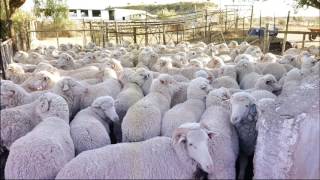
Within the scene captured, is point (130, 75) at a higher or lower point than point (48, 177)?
higher

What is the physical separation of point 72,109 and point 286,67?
494cm

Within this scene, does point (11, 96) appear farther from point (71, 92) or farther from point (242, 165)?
point (242, 165)

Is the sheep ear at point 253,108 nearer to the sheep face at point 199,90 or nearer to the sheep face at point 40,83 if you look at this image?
the sheep face at point 199,90

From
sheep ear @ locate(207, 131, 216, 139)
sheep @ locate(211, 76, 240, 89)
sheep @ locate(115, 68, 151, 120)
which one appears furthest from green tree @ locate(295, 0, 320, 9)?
sheep ear @ locate(207, 131, 216, 139)

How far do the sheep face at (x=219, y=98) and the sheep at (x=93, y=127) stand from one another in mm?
1346

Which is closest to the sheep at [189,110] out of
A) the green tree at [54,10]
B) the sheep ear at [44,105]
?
the sheep ear at [44,105]

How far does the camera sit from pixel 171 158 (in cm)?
313

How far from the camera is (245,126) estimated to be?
3.94 metres

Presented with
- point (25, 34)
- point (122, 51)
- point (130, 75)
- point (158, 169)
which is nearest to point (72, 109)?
point (130, 75)

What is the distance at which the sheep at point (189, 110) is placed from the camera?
4152 millimetres

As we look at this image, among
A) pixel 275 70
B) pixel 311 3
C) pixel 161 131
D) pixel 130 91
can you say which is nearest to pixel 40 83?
pixel 130 91

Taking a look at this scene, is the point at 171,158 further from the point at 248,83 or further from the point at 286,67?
the point at 286,67

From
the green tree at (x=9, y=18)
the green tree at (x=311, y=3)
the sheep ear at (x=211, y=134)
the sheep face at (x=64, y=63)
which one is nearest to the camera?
the sheep ear at (x=211, y=134)

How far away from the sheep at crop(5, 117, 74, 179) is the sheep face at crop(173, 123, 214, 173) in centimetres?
115
